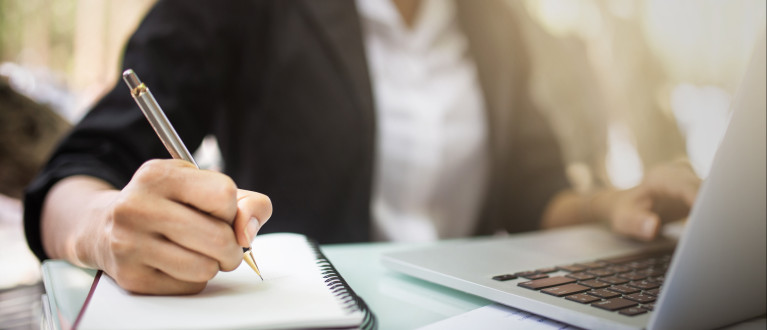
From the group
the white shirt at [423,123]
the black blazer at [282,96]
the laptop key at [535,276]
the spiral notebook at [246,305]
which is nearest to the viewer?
the spiral notebook at [246,305]

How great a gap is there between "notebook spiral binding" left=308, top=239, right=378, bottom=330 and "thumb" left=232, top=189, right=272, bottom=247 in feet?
0.16

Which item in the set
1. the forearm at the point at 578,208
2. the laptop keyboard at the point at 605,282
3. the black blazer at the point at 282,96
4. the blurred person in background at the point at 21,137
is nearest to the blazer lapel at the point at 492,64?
the forearm at the point at 578,208

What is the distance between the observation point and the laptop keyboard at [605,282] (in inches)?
10.0

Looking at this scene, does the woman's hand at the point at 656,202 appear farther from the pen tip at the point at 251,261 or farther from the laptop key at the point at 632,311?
the pen tip at the point at 251,261

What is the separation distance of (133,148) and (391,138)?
0.33m

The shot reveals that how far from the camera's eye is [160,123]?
0.25 meters

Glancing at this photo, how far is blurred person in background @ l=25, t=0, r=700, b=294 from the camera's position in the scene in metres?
0.43

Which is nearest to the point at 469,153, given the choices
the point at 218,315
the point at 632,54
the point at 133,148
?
the point at 133,148

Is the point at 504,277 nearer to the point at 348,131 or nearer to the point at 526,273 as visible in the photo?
the point at 526,273

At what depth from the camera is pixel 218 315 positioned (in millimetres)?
207

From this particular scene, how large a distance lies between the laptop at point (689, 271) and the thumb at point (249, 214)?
0.42ft

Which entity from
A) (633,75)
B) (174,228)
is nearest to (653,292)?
(174,228)

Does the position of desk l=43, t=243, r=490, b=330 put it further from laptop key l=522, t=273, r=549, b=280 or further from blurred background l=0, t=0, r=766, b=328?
blurred background l=0, t=0, r=766, b=328

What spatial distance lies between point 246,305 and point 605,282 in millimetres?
208
